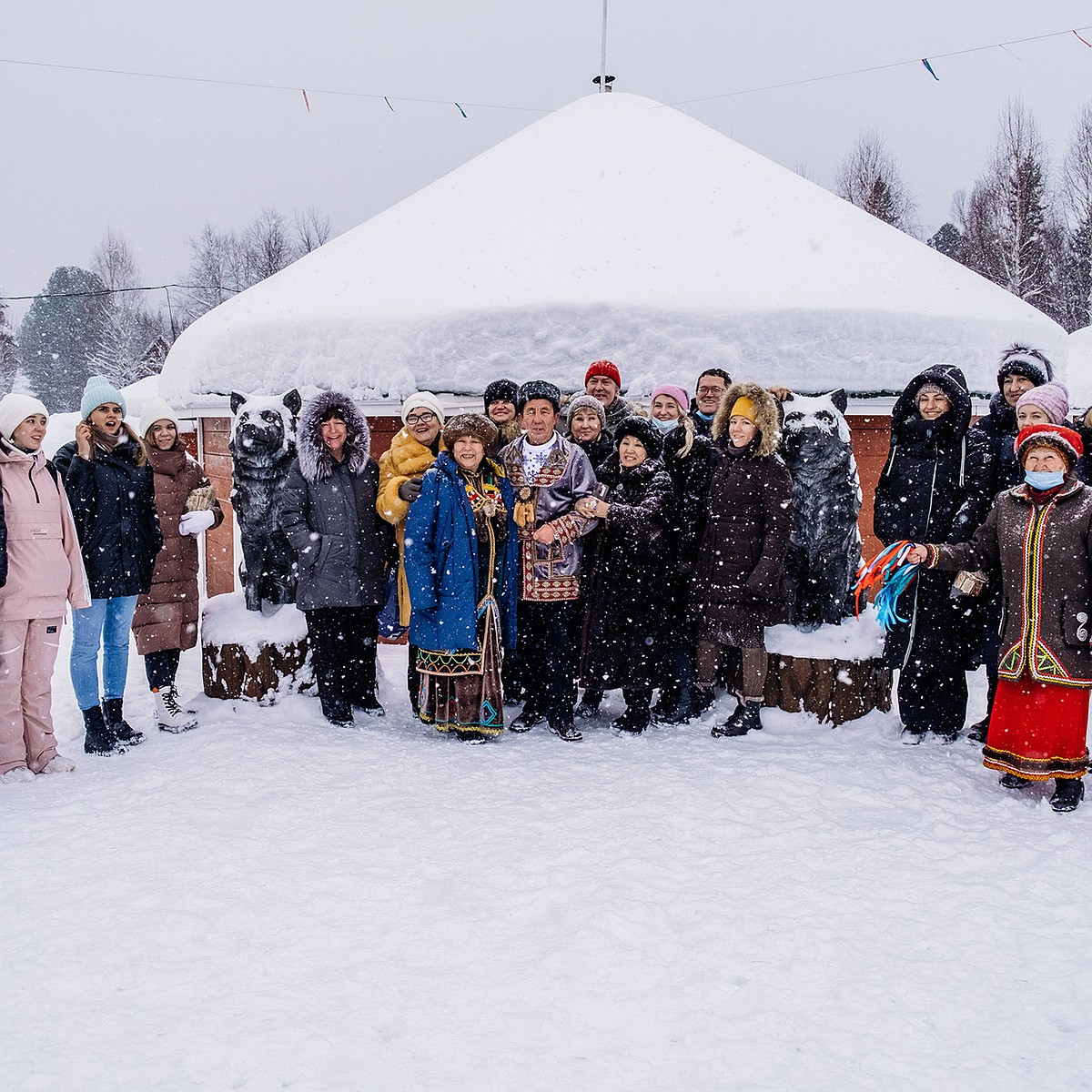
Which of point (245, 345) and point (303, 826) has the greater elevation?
point (245, 345)

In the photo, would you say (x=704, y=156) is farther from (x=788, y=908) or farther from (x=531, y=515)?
(x=788, y=908)

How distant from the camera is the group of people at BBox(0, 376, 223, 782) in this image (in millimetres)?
4195

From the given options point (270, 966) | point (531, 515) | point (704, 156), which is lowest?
point (270, 966)

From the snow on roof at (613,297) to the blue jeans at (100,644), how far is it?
97.5 inches

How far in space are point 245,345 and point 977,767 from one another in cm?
564

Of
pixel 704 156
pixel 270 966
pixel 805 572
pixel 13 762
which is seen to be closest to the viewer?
pixel 270 966

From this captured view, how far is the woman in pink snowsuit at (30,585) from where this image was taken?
4.17 meters

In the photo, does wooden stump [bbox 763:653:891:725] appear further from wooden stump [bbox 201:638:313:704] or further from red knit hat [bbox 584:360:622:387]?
wooden stump [bbox 201:638:313:704]

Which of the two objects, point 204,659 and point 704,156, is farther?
point 704,156

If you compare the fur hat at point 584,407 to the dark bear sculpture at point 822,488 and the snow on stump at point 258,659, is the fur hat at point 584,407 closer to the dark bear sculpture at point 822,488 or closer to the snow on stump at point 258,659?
the dark bear sculpture at point 822,488

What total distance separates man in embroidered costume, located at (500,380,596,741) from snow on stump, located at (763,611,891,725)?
1.19m

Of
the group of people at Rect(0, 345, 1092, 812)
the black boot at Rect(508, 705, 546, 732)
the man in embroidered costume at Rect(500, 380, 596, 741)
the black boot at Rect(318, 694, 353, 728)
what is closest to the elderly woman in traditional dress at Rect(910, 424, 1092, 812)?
the group of people at Rect(0, 345, 1092, 812)

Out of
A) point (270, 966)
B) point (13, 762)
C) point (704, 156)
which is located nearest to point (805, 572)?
point (270, 966)

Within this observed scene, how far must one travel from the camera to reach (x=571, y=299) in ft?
21.1
